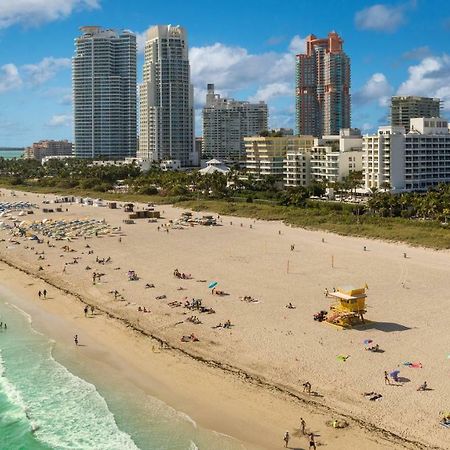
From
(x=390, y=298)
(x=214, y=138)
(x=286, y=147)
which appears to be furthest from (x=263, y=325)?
(x=214, y=138)

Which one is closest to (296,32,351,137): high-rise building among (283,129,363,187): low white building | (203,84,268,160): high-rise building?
(203,84,268,160): high-rise building

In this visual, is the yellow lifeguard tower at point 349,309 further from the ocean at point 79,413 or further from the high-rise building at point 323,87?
the high-rise building at point 323,87

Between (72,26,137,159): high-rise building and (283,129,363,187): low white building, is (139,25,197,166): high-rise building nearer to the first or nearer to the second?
(72,26,137,159): high-rise building

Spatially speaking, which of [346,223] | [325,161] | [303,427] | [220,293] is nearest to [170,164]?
[325,161]

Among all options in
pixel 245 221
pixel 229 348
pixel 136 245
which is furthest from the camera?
pixel 245 221

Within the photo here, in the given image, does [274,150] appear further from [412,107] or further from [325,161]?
[412,107]

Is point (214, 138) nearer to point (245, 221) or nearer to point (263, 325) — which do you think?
point (245, 221)

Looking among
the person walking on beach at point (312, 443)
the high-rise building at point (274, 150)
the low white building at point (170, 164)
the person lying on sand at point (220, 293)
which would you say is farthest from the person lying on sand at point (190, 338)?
the low white building at point (170, 164)
